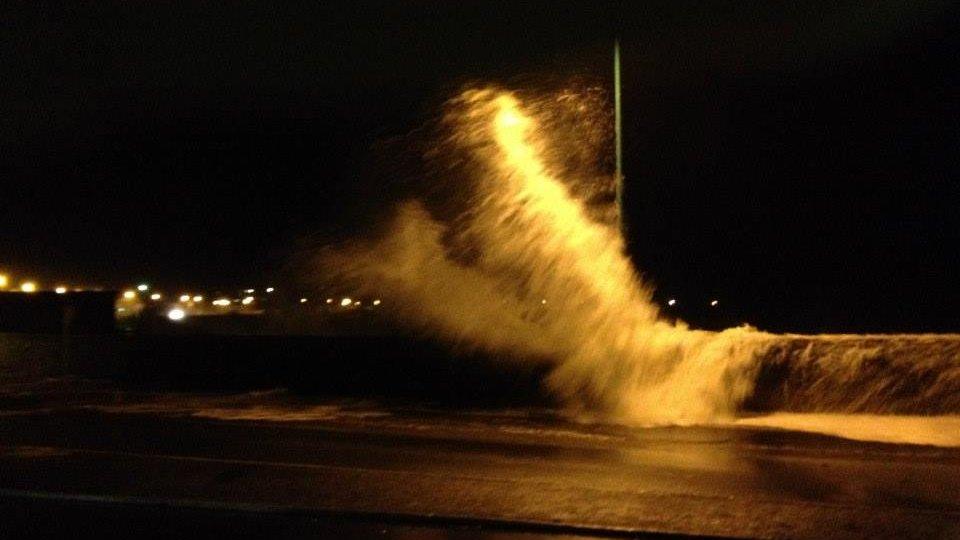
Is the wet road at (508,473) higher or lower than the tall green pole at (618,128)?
lower

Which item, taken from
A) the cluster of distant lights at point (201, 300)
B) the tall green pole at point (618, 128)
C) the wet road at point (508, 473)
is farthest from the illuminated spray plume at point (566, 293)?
the cluster of distant lights at point (201, 300)

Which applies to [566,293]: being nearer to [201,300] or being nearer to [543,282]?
[543,282]

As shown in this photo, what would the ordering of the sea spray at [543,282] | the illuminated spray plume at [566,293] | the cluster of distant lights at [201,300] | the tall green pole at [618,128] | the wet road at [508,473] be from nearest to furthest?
1. the wet road at [508,473]
2. the illuminated spray plume at [566,293]
3. the sea spray at [543,282]
4. the tall green pole at [618,128]
5. the cluster of distant lights at [201,300]

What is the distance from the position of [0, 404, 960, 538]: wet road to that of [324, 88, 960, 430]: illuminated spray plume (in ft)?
8.45

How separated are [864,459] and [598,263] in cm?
982

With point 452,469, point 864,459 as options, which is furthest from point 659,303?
point 452,469

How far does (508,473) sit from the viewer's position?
1102 centimetres

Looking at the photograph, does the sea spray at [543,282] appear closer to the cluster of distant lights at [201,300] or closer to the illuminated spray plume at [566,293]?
the illuminated spray plume at [566,293]

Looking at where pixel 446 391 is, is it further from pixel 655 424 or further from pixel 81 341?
pixel 81 341

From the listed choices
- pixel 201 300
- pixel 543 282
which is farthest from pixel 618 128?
pixel 201 300

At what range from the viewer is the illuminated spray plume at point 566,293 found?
681 inches

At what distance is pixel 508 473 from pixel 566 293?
1128cm

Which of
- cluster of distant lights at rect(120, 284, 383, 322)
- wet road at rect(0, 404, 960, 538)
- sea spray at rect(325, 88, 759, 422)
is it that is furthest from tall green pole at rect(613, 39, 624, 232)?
cluster of distant lights at rect(120, 284, 383, 322)

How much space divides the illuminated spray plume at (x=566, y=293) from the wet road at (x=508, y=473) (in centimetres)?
258
